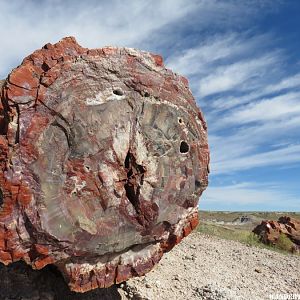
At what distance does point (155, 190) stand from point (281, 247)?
9.63 meters

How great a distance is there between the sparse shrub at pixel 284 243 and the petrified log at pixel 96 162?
8911 millimetres

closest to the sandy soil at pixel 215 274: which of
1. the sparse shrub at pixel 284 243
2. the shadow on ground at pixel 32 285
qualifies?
the shadow on ground at pixel 32 285

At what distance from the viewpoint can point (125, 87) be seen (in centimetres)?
487

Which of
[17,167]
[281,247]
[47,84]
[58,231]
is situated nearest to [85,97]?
[47,84]

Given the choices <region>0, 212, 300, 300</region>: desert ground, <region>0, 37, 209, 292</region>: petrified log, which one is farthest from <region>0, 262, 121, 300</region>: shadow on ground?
<region>0, 37, 209, 292</region>: petrified log

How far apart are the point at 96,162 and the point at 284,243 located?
→ 34.1 ft

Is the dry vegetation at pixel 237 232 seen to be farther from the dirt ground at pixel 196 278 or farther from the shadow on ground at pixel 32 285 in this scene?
the shadow on ground at pixel 32 285

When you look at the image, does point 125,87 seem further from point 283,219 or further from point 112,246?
point 283,219

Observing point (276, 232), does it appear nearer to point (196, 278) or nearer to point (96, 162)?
point (196, 278)

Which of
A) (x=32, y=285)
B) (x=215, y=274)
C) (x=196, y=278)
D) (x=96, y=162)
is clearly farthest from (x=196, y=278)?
(x=96, y=162)

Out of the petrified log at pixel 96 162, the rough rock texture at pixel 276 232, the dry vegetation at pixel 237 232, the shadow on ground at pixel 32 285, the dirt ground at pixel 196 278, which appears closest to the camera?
the petrified log at pixel 96 162

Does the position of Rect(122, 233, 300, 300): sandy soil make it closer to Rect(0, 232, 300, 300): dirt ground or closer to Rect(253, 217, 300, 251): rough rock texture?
Rect(0, 232, 300, 300): dirt ground

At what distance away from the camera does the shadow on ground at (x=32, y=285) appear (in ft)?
16.5

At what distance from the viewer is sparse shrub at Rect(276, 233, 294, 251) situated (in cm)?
1332
